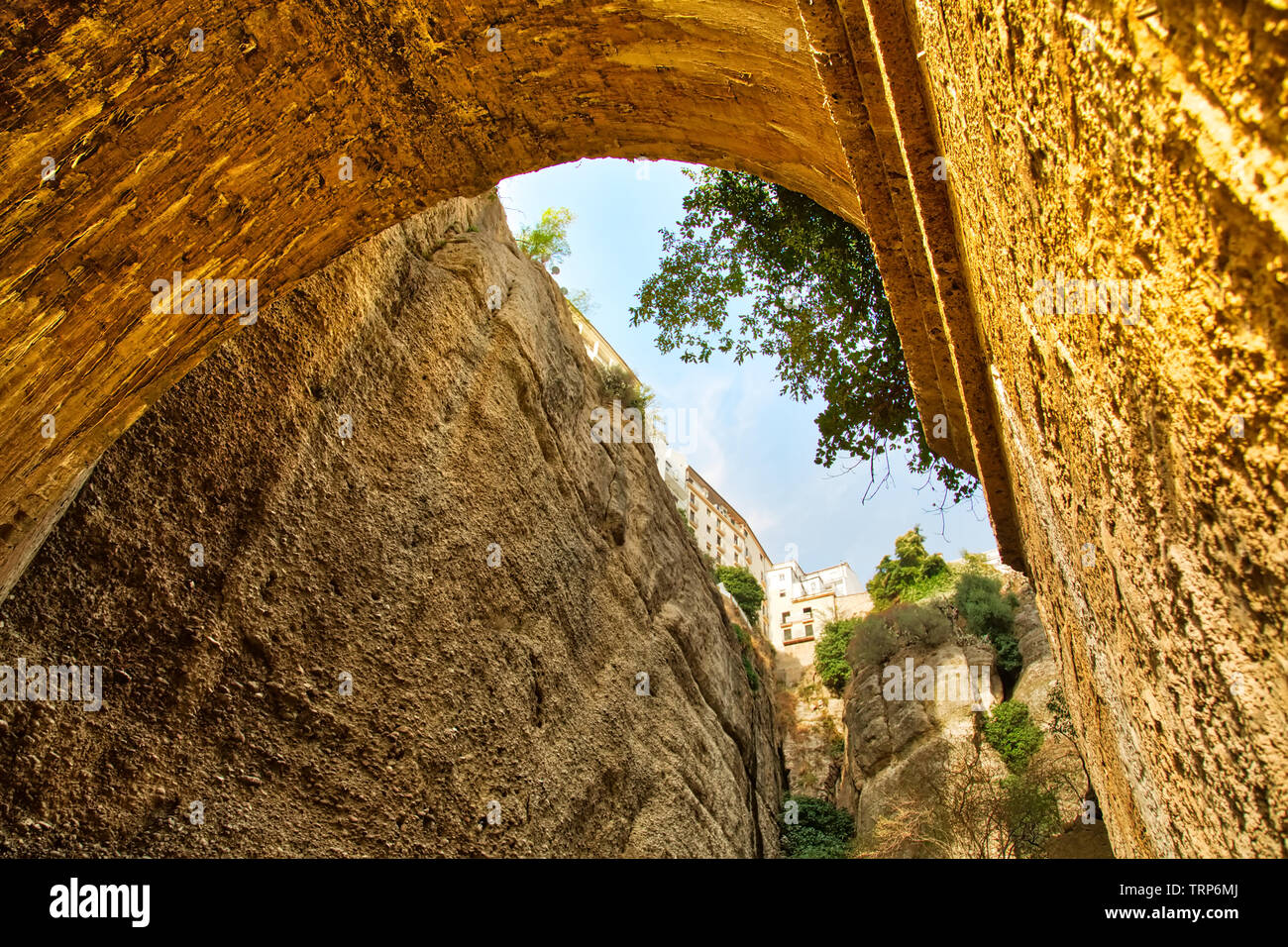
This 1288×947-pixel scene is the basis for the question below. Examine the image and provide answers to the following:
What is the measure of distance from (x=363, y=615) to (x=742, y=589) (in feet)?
81.3

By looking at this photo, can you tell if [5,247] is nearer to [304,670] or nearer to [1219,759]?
[304,670]

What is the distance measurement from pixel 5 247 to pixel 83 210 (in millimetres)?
360

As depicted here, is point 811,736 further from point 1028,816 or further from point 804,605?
point 804,605

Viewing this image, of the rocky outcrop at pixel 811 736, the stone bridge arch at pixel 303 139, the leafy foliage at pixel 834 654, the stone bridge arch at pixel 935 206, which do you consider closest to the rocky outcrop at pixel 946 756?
the rocky outcrop at pixel 811 736

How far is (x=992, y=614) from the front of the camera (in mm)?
24688

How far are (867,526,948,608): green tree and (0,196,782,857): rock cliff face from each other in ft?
69.5

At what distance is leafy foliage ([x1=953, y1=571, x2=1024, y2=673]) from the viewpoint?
A: 2339 cm

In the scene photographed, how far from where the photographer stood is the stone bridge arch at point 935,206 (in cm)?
95

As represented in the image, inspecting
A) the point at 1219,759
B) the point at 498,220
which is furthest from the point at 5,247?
the point at 498,220

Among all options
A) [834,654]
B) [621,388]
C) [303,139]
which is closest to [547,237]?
[621,388]

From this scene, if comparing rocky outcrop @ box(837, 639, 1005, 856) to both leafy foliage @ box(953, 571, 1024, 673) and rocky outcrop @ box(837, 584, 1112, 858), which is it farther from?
leafy foliage @ box(953, 571, 1024, 673)

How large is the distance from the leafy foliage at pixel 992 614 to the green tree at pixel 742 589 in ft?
26.2

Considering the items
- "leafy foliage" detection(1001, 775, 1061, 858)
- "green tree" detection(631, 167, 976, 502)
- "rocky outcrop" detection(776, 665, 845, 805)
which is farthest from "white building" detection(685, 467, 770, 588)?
"green tree" detection(631, 167, 976, 502)
